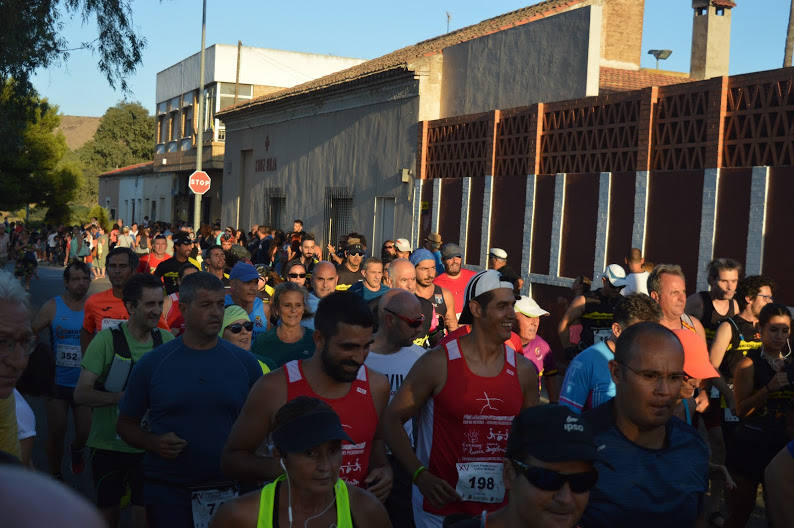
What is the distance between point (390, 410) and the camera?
4.55 meters

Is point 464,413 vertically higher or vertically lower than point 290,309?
lower

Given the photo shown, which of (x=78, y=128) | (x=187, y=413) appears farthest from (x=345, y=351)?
(x=78, y=128)

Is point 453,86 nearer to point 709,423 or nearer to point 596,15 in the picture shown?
point 596,15

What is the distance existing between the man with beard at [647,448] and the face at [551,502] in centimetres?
80

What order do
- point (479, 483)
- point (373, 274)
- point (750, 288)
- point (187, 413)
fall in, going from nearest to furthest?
point (479, 483), point (187, 413), point (750, 288), point (373, 274)

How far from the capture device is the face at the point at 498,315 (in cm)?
471

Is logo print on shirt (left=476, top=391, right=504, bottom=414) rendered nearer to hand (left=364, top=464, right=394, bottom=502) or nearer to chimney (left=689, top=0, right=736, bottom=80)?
hand (left=364, top=464, right=394, bottom=502)

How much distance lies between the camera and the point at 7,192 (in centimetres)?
5606

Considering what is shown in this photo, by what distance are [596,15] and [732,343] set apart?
1128cm

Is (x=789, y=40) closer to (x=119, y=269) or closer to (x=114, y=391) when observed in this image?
(x=119, y=269)

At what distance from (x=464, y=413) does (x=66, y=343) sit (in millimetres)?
4624

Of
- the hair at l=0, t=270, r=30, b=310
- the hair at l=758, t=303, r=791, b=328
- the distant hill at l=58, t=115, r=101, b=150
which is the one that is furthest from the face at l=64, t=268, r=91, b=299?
the distant hill at l=58, t=115, r=101, b=150

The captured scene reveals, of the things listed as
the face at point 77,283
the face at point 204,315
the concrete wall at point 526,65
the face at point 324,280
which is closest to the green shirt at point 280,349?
the face at point 204,315

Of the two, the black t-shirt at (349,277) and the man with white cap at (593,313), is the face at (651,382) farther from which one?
the black t-shirt at (349,277)
